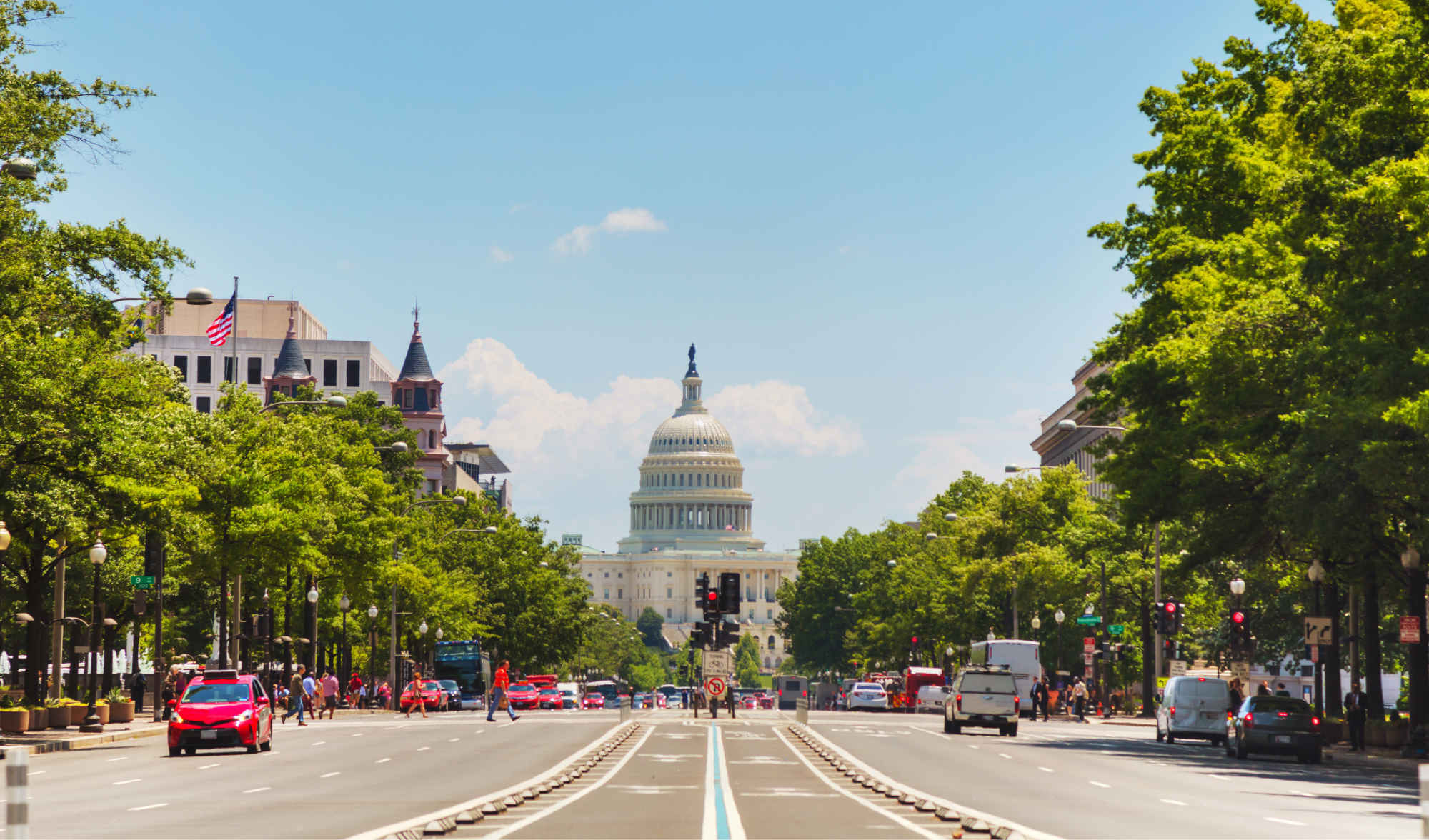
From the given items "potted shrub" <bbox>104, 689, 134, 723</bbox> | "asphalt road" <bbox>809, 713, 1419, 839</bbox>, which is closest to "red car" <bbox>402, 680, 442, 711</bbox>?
"potted shrub" <bbox>104, 689, 134, 723</bbox>

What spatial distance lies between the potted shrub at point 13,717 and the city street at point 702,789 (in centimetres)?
305

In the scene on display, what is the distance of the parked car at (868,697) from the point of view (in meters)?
95.4

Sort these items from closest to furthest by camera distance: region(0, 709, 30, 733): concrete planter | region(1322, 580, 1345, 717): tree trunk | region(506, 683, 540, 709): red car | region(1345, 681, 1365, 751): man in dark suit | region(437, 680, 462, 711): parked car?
1. region(0, 709, 30, 733): concrete planter
2. region(1345, 681, 1365, 751): man in dark suit
3. region(1322, 580, 1345, 717): tree trunk
4. region(506, 683, 540, 709): red car
5. region(437, 680, 462, 711): parked car

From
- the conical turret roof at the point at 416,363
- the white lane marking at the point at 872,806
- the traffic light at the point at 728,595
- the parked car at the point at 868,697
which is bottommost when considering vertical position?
the parked car at the point at 868,697

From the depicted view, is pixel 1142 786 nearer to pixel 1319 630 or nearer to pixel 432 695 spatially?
pixel 1319 630

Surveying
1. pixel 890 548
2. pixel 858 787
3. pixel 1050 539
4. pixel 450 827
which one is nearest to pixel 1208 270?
pixel 858 787

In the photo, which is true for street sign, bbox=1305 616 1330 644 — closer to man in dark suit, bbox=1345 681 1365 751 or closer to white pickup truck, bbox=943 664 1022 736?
man in dark suit, bbox=1345 681 1365 751

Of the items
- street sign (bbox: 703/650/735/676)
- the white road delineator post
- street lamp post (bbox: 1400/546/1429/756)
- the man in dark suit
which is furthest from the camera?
street sign (bbox: 703/650/735/676)

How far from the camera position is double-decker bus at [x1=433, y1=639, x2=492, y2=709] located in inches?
3848

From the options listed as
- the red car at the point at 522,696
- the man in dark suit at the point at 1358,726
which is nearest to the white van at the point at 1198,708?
the man in dark suit at the point at 1358,726

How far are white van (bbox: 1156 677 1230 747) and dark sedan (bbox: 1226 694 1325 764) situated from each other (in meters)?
6.56

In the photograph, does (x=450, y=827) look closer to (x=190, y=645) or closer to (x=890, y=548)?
(x=190, y=645)

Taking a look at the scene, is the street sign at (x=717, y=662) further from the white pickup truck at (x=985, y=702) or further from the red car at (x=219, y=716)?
the red car at (x=219, y=716)

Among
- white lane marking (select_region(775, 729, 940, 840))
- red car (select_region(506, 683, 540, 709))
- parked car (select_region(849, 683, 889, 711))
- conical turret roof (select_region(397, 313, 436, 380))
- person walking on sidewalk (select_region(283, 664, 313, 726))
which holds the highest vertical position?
conical turret roof (select_region(397, 313, 436, 380))
